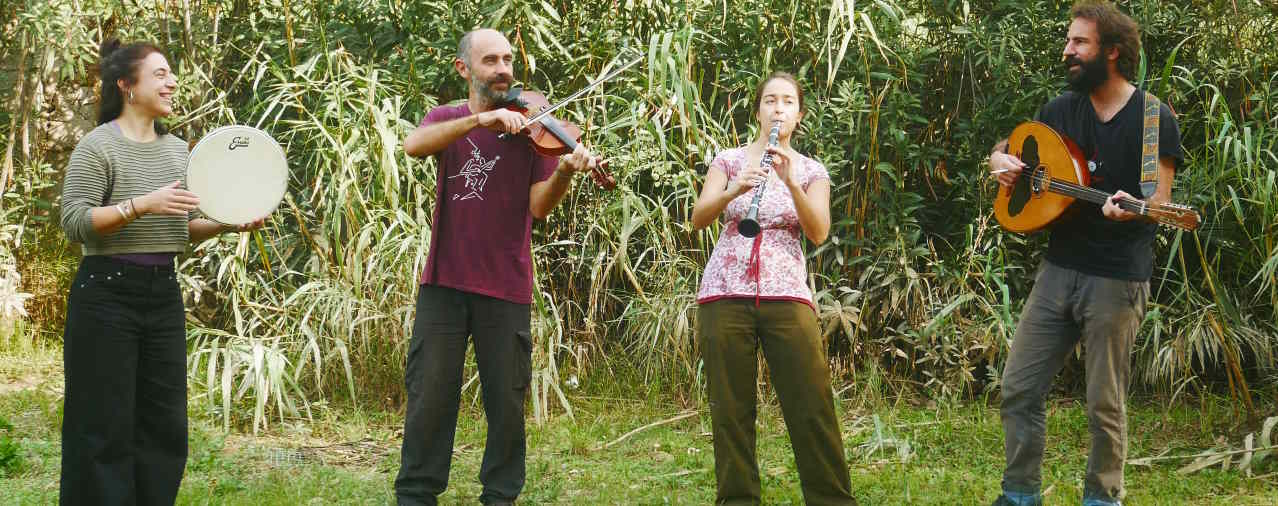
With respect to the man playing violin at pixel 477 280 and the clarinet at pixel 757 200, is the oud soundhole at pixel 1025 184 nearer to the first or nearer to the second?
the clarinet at pixel 757 200

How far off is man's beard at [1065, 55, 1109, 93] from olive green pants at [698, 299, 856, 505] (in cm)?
108

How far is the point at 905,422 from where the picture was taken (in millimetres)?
4582

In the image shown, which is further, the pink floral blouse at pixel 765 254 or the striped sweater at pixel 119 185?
the pink floral blouse at pixel 765 254

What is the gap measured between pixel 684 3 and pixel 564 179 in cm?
208

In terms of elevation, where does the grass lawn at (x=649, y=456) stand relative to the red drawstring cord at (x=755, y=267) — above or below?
below

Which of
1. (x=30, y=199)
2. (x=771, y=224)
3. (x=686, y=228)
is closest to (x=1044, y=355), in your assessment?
(x=771, y=224)

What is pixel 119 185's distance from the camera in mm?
2910

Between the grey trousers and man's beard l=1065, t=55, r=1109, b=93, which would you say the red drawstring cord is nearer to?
the grey trousers

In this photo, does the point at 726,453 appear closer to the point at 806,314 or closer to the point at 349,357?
the point at 806,314

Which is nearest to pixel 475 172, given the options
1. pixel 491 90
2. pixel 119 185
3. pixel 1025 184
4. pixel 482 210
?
pixel 482 210

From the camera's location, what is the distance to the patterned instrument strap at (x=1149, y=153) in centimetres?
304

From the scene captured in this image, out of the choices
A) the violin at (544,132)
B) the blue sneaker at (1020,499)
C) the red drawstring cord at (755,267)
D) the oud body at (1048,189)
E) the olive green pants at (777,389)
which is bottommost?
the blue sneaker at (1020,499)

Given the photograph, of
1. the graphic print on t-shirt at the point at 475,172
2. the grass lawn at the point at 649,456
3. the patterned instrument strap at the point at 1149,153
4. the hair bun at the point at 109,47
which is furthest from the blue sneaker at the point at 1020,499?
the hair bun at the point at 109,47

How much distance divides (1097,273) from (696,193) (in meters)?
1.89
